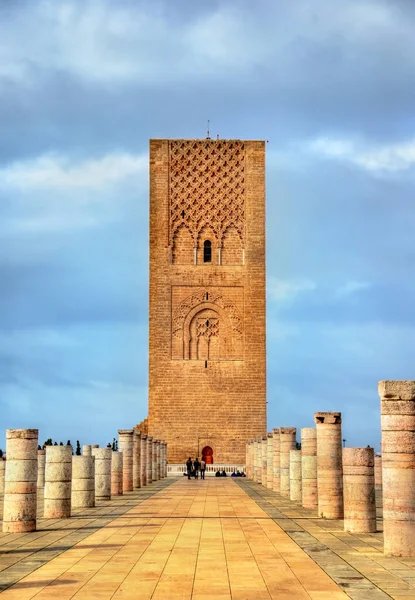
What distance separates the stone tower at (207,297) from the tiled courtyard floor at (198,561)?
84.2 feet

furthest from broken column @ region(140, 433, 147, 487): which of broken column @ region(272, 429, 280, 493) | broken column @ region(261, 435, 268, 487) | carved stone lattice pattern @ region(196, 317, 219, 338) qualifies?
carved stone lattice pattern @ region(196, 317, 219, 338)

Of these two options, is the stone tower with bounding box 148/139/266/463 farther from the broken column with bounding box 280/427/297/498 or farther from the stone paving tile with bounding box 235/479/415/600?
the stone paving tile with bounding box 235/479/415/600

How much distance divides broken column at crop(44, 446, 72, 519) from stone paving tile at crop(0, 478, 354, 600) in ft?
3.35

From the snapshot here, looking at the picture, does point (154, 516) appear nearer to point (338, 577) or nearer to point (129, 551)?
point (129, 551)

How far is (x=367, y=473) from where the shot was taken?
10891 millimetres

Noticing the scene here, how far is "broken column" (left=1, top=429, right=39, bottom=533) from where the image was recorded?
1094 cm

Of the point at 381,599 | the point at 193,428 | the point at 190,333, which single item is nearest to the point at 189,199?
the point at 190,333

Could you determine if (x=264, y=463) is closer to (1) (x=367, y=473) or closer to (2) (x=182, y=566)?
(1) (x=367, y=473)

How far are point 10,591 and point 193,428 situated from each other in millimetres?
32307

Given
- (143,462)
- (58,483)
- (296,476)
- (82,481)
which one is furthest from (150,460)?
(58,483)

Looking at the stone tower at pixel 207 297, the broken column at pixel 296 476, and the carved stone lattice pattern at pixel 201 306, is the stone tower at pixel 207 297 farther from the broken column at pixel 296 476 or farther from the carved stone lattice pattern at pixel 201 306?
the broken column at pixel 296 476

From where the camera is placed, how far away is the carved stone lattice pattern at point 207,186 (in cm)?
4075

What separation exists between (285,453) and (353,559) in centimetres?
1072

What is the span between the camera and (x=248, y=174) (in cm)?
4128
